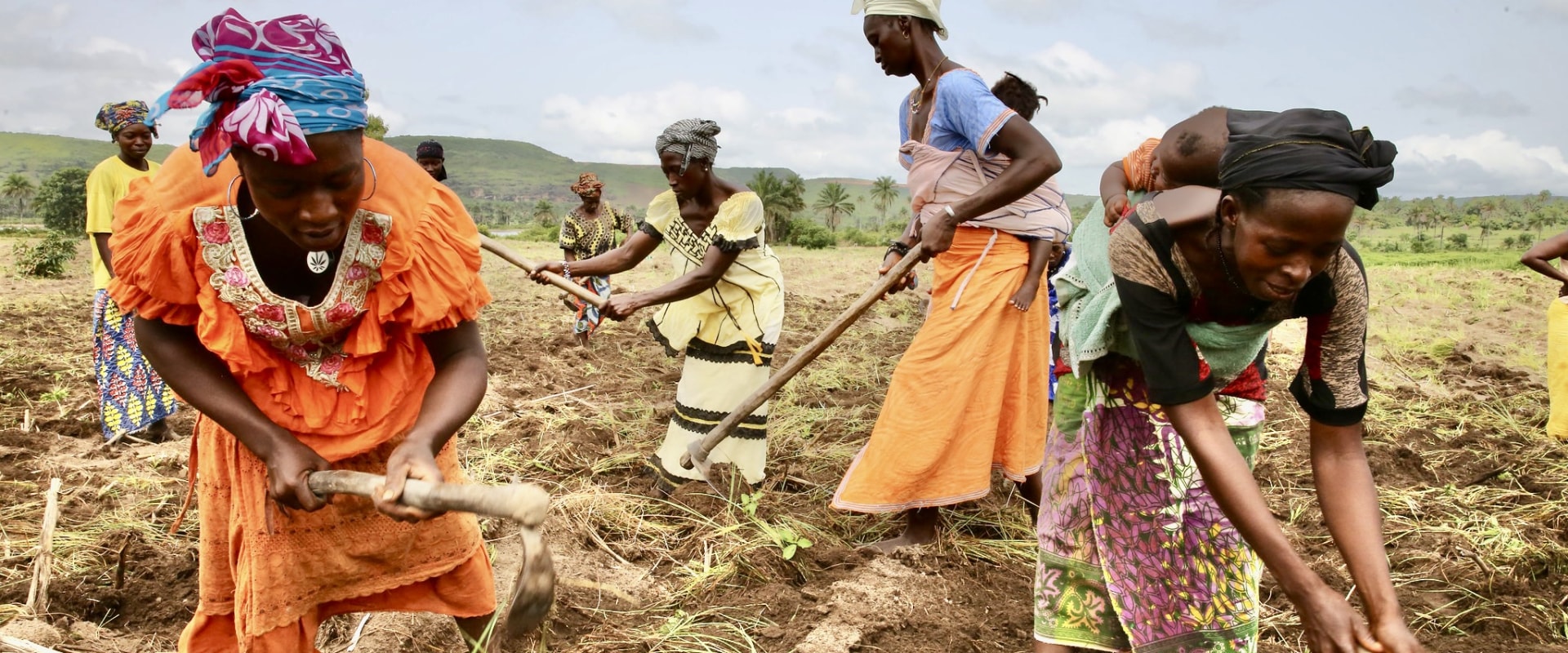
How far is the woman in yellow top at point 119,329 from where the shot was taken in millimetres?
4242

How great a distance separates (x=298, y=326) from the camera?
64.6 inches

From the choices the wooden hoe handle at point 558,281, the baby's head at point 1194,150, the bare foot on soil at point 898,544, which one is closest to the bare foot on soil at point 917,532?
the bare foot on soil at point 898,544

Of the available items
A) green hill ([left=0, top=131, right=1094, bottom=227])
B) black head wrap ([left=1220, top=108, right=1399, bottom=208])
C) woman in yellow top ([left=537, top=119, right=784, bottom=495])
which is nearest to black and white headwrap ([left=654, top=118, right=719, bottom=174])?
woman in yellow top ([left=537, top=119, right=784, bottom=495])

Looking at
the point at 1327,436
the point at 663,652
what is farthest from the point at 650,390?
the point at 1327,436

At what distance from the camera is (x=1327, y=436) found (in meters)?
1.74

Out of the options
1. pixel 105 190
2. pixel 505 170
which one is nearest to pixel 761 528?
pixel 105 190

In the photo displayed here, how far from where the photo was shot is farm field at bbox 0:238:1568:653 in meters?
2.71

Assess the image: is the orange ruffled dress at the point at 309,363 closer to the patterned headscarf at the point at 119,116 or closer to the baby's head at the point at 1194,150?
the baby's head at the point at 1194,150

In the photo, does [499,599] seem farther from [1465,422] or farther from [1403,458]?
[1465,422]

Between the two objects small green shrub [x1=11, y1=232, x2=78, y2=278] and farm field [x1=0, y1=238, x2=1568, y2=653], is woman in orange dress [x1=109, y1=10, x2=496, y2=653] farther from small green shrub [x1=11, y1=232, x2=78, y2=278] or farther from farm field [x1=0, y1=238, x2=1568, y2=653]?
small green shrub [x1=11, y1=232, x2=78, y2=278]

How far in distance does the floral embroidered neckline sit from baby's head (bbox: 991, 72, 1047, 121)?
9.58ft

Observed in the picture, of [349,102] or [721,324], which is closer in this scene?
[349,102]

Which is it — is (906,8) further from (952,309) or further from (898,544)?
(898,544)

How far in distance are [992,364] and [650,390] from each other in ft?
9.87
